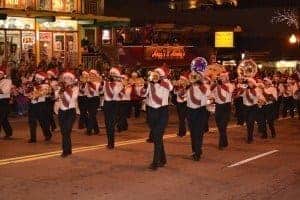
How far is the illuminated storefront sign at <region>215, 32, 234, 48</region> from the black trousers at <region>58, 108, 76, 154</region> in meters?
33.3

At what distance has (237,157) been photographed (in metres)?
15.3

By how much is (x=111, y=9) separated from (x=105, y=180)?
118 feet

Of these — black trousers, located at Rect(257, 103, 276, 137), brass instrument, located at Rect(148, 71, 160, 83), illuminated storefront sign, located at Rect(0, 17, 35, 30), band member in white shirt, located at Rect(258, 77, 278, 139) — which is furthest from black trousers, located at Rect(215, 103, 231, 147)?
illuminated storefront sign, located at Rect(0, 17, 35, 30)

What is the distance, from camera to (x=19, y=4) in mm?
31375

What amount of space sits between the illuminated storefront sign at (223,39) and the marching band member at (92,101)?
2866 cm

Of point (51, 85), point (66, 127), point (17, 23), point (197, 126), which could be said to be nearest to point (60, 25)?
point (17, 23)

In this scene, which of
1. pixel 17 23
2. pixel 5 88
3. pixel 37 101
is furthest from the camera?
pixel 17 23

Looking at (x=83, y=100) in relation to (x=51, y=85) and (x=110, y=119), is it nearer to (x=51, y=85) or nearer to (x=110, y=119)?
(x=51, y=85)

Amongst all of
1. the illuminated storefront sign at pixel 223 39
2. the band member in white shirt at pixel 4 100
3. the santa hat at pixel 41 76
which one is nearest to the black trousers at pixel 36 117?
the santa hat at pixel 41 76

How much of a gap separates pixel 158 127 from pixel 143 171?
3.41 feet

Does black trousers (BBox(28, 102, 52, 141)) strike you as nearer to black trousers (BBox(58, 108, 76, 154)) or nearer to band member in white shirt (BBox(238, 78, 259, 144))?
black trousers (BBox(58, 108, 76, 154))

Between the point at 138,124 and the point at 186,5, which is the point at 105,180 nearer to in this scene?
the point at 138,124

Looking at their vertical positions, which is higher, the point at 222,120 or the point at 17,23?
the point at 17,23

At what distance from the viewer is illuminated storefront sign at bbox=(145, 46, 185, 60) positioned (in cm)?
3728
